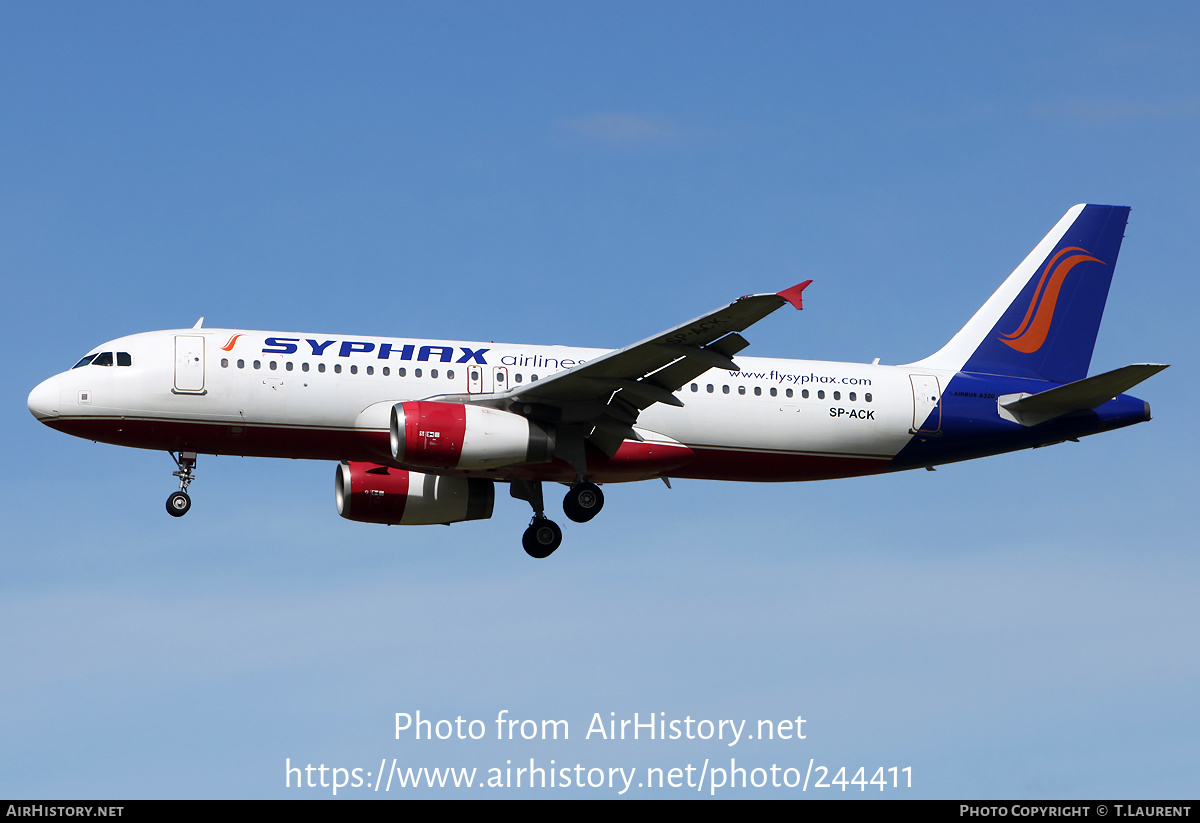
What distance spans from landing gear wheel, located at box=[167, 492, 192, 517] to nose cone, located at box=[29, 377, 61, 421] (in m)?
3.03

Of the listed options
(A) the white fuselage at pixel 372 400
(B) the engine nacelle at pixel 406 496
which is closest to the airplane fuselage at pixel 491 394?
(A) the white fuselage at pixel 372 400

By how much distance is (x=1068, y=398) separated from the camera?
34.2 m

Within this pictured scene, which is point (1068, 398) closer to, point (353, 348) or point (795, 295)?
point (795, 295)

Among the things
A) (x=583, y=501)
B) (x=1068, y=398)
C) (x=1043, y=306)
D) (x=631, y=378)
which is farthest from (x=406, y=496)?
(x=1043, y=306)

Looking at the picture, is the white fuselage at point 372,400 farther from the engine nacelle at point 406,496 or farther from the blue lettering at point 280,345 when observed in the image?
the engine nacelle at point 406,496

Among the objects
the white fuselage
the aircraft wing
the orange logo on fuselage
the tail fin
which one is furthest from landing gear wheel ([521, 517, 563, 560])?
the orange logo on fuselage

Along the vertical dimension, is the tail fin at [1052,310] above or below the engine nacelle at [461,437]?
above

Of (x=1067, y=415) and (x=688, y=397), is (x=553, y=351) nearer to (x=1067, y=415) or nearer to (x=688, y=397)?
(x=688, y=397)

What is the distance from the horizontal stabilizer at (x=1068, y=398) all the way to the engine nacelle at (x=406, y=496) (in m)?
12.6

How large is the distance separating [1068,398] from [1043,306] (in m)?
4.04

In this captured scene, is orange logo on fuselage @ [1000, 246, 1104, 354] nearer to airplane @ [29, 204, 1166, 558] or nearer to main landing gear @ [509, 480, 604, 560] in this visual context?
airplane @ [29, 204, 1166, 558]

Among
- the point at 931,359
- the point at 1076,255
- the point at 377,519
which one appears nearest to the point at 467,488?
the point at 377,519

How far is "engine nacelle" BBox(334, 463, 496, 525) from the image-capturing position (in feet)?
112

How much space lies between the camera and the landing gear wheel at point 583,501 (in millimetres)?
32969
